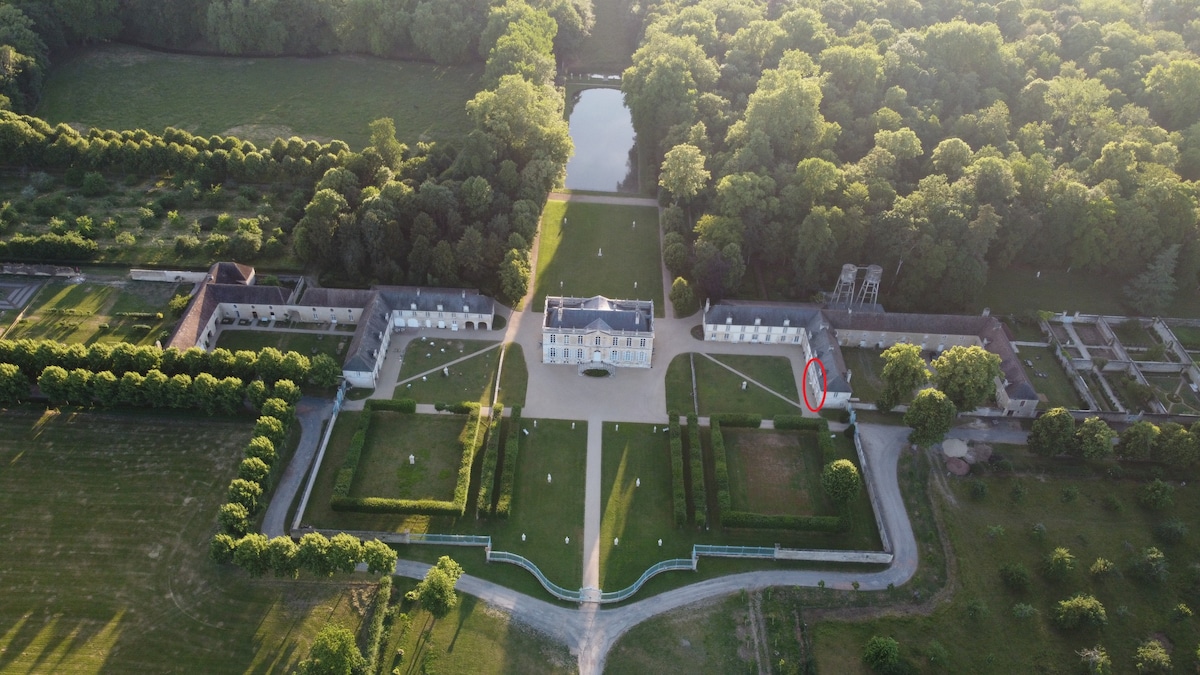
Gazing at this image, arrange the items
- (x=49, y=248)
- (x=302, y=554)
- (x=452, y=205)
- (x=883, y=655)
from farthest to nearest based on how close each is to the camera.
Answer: (x=49, y=248), (x=452, y=205), (x=302, y=554), (x=883, y=655)

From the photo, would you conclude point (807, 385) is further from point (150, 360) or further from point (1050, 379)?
point (150, 360)

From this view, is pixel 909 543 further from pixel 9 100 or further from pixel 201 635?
pixel 9 100

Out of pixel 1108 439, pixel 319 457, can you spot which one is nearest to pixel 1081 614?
pixel 1108 439

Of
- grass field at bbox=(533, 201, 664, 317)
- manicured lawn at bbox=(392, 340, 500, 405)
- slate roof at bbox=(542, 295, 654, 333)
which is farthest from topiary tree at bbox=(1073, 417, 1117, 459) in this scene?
manicured lawn at bbox=(392, 340, 500, 405)

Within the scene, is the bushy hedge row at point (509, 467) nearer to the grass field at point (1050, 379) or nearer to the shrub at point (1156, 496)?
the grass field at point (1050, 379)

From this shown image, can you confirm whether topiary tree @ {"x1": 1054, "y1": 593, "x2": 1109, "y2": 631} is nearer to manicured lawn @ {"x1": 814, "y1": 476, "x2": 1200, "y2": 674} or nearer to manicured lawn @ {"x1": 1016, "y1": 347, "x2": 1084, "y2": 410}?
manicured lawn @ {"x1": 814, "y1": 476, "x2": 1200, "y2": 674}

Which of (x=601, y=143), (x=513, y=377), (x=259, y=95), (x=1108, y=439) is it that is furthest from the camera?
(x=259, y=95)
